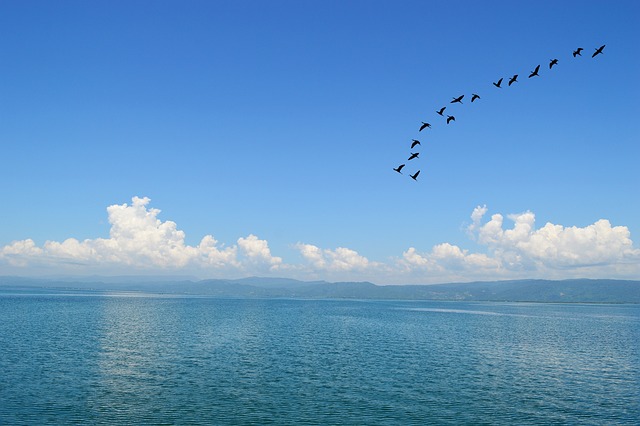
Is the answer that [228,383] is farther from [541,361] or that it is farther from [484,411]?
[541,361]

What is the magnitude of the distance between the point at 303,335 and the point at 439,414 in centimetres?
7699

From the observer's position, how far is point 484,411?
166ft

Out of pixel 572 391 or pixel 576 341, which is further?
pixel 576 341

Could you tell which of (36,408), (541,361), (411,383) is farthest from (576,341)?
(36,408)

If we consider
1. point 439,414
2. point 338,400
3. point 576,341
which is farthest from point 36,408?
point 576,341

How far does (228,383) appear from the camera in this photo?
201 ft

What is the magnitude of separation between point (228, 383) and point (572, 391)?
142 ft

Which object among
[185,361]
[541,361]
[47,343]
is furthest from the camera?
[47,343]

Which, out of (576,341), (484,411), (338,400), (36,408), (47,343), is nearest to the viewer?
(36,408)

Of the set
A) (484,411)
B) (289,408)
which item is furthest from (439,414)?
(289,408)

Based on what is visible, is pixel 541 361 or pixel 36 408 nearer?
pixel 36 408

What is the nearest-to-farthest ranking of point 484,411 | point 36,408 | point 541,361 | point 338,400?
point 36,408, point 484,411, point 338,400, point 541,361

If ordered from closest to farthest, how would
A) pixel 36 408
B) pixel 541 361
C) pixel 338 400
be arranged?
pixel 36 408
pixel 338 400
pixel 541 361

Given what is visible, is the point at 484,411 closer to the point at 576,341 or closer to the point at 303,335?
the point at 303,335
